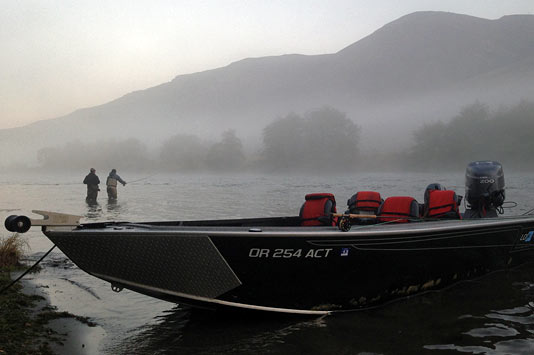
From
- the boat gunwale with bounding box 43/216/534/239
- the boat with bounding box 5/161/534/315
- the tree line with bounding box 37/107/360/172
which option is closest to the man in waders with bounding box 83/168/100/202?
the boat with bounding box 5/161/534/315

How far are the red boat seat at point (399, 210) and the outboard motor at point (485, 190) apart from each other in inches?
90.6

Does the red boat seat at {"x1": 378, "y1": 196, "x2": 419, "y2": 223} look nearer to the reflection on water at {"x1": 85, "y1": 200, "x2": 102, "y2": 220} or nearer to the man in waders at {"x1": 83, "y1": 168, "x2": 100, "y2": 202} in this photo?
the reflection on water at {"x1": 85, "y1": 200, "x2": 102, "y2": 220}

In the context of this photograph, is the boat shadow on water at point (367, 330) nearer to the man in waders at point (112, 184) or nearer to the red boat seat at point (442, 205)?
the red boat seat at point (442, 205)

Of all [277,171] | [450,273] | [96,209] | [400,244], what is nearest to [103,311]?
[400,244]

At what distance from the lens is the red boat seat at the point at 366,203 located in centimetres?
826

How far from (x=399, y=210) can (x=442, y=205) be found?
848 mm

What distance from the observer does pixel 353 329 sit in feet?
20.4

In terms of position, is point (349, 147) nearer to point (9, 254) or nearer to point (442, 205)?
point (442, 205)

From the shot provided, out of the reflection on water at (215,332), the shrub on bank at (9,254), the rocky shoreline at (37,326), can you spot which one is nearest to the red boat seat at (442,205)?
the reflection on water at (215,332)

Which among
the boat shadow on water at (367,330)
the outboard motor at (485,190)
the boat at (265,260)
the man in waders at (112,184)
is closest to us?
the boat shadow on water at (367,330)

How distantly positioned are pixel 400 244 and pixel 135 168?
143 metres

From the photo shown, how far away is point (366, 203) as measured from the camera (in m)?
8.30

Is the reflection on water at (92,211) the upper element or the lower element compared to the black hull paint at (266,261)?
lower

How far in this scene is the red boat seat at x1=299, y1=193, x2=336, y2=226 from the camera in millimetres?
7707
